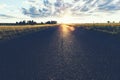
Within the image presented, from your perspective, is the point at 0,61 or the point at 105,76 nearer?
the point at 105,76

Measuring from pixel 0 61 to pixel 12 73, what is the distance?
2822 millimetres

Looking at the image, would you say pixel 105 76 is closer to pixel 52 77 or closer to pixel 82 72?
pixel 82 72

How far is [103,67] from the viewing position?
38.8ft

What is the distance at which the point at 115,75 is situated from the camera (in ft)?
33.7

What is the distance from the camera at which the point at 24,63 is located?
1289cm

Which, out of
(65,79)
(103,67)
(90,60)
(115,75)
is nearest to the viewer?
(65,79)

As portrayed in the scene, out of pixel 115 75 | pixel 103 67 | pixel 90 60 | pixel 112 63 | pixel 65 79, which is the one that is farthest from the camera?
pixel 90 60

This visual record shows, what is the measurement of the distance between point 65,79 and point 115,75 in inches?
68.3

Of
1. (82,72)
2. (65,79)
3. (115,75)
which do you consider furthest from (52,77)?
(115,75)

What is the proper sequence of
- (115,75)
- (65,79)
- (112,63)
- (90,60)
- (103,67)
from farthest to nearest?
(90,60), (112,63), (103,67), (115,75), (65,79)

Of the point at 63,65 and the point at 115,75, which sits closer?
the point at 115,75

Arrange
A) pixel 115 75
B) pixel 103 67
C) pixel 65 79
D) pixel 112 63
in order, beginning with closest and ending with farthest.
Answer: pixel 65 79 < pixel 115 75 < pixel 103 67 < pixel 112 63

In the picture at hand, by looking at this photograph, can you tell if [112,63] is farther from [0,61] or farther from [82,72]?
[0,61]

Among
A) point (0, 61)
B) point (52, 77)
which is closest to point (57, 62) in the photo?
point (0, 61)
